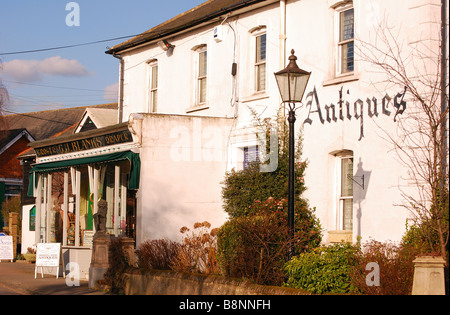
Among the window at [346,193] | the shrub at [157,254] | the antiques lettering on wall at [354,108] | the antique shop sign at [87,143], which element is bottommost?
the shrub at [157,254]

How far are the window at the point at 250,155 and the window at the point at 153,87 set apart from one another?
5.08m

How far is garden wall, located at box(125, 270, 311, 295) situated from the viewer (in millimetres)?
12152

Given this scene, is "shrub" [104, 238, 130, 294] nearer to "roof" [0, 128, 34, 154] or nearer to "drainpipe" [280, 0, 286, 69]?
"drainpipe" [280, 0, 286, 69]

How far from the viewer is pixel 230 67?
63.4ft

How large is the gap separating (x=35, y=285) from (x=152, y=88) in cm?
767

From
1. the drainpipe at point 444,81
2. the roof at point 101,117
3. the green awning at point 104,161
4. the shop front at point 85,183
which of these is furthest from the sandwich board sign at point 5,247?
the drainpipe at point 444,81

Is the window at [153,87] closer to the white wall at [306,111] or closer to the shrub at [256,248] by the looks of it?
the white wall at [306,111]

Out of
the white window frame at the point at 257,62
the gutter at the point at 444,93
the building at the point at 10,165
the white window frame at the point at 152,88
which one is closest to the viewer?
the gutter at the point at 444,93

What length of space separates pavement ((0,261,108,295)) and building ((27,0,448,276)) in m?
1.88

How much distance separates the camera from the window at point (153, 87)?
22562mm

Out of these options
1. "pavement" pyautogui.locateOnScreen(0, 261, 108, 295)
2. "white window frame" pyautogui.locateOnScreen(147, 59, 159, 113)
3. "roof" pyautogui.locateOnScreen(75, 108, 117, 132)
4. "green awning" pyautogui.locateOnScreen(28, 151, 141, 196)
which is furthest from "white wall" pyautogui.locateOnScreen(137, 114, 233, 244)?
"roof" pyautogui.locateOnScreen(75, 108, 117, 132)

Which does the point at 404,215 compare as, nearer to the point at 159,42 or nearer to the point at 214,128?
the point at 214,128

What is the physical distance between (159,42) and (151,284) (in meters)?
9.23

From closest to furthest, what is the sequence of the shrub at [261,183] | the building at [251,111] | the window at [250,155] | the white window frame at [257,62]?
the building at [251,111]
the shrub at [261,183]
the window at [250,155]
the white window frame at [257,62]
